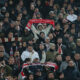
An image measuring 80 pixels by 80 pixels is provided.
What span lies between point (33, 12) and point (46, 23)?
63cm

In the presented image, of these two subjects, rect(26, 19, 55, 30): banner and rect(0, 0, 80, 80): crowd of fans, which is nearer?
rect(0, 0, 80, 80): crowd of fans

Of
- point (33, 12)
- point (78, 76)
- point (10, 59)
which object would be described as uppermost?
point (33, 12)

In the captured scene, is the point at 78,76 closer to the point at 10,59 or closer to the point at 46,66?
the point at 46,66

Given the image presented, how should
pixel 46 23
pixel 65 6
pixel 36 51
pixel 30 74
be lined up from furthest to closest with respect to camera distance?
pixel 65 6 < pixel 46 23 < pixel 36 51 < pixel 30 74

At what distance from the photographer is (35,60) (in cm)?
775

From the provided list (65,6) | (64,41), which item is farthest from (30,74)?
(65,6)

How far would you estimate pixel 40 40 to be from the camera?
326 inches

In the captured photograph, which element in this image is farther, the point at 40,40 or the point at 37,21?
the point at 37,21

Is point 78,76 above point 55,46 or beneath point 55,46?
beneath

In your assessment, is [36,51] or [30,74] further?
[36,51]

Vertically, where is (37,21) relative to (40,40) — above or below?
above

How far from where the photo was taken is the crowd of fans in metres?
7.49

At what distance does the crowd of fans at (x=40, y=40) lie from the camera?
749 cm

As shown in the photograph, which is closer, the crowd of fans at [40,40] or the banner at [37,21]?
the crowd of fans at [40,40]
